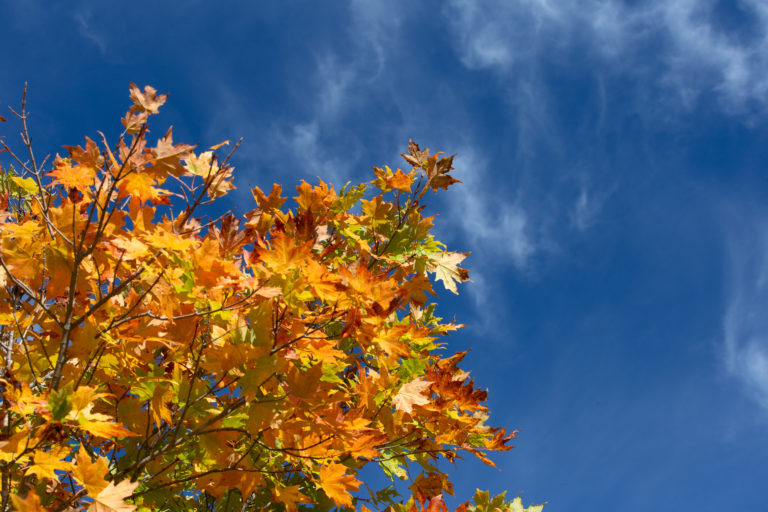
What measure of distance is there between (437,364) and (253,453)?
62.0 inches

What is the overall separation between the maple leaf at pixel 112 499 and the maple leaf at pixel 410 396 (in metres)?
1.40

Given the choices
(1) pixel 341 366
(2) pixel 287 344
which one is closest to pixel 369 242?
(1) pixel 341 366

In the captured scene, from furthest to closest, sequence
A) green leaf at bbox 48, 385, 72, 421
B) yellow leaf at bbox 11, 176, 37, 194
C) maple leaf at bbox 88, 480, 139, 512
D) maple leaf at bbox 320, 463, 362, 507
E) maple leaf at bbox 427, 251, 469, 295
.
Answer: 1. maple leaf at bbox 427, 251, 469, 295
2. yellow leaf at bbox 11, 176, 37, 194
3. maple leaf at bbox 320, 463, 362, 507
4. maple leaf at bbox 88, 480, 139, 512
5. green leaf at bbox 48, 385, 72, 421

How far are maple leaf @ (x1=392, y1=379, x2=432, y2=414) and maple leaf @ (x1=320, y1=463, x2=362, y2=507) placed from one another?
0.49m

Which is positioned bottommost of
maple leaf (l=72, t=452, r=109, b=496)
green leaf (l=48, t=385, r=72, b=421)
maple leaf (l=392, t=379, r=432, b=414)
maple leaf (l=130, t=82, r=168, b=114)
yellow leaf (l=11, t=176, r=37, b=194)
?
maple leaf (l=72, t=452, r=109, b=496)

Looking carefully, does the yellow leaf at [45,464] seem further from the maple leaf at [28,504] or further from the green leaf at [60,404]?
the green leaf at [60,404]

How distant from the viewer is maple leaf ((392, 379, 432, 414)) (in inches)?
108

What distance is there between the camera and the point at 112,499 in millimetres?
1776

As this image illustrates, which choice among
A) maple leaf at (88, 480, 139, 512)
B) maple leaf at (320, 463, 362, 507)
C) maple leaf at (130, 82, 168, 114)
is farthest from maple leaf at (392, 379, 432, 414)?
maple leaf at (130, 82, 168, 114)

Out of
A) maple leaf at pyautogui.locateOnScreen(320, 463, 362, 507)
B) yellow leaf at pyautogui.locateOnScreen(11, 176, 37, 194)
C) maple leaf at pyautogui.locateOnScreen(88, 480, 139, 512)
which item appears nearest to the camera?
maple leaf at pyautogui.locateOnScreen(88, 480, 139, 512)

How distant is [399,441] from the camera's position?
10.8 feet

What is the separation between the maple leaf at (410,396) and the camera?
9.01 ft

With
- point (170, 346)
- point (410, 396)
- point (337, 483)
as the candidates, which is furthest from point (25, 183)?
point (410, 396)

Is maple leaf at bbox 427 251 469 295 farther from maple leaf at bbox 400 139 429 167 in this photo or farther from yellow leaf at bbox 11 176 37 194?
yellow leaf at bbox 11 176 37 194
